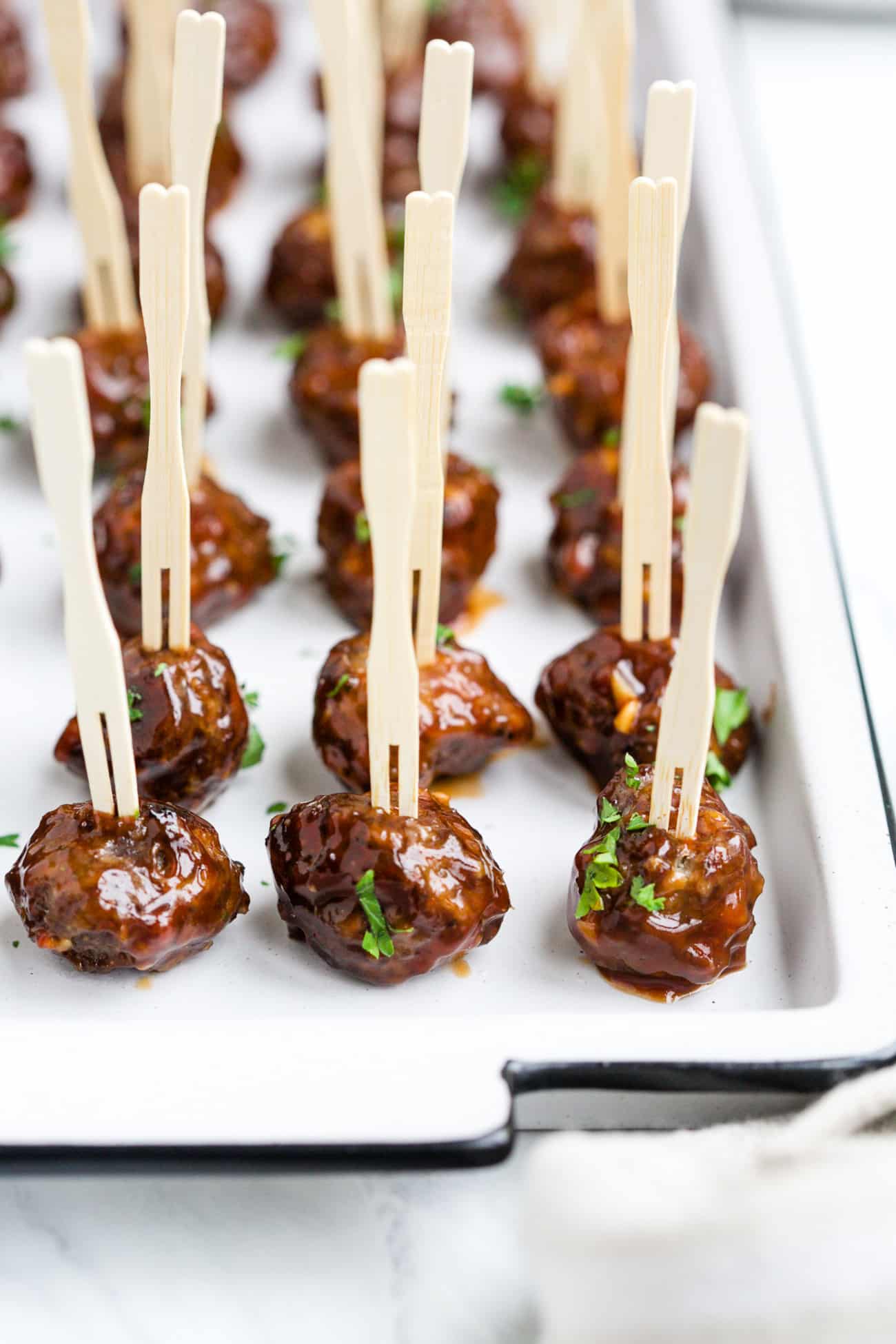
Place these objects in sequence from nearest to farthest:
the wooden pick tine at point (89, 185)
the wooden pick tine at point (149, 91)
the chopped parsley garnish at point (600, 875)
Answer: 1. the chopped parsley garnish at point (600, 875)
2. the wooden pick tine at point (89, 185)
3. the wooden pick tine at point (149, 91)

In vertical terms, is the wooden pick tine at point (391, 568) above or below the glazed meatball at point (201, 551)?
above

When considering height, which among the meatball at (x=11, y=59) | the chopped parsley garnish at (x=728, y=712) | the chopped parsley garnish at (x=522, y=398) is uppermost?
the meatball at (x=11, y=59)

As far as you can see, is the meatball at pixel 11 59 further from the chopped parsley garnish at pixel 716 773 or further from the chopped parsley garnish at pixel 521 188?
the chopped parsley garnish at pixel 716 773

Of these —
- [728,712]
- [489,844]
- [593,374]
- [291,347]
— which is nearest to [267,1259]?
[489,844]

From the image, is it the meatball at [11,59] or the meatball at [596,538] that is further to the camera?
the meatball at [11,59]

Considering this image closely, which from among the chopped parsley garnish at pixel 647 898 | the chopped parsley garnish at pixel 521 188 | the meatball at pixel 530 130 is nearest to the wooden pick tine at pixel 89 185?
the chopped parsley garnish at pixel 521 188

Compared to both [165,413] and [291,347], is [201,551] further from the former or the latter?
[291,347]

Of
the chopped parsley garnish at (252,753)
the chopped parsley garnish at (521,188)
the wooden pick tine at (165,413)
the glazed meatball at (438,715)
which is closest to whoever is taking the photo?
the wooden pick tine at (165,413)

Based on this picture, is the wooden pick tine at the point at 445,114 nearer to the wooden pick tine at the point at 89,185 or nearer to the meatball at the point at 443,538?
the meatball at the point at 443,538
